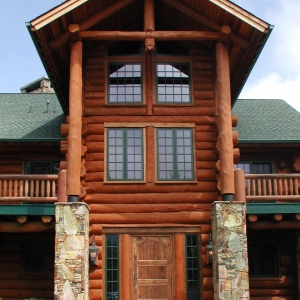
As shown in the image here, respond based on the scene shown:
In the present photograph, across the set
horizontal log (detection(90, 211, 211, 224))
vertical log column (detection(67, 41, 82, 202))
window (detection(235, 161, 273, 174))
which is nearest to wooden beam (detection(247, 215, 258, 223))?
horizontal log (detection(90, 211, 211, 224))

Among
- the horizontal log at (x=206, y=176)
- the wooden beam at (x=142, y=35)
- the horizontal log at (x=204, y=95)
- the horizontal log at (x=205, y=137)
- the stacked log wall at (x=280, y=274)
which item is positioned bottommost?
the stacked log wall at (x=280, y=274)

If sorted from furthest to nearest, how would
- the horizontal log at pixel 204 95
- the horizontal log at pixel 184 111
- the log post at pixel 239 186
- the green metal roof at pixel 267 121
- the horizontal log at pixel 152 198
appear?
the green metal roof at pixel 267 121 < the horizontal log at pixel 204 95 < the horizontal log at pixel 184 111 < the horizontal log at pixel 152 198 < the log post at pixel 239 186

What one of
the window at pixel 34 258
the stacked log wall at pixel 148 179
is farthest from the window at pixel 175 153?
the window at pixel 34 258

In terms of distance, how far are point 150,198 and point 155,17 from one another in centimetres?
643

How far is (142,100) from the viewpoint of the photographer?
1816 cm

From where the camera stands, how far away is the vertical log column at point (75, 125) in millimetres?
16062

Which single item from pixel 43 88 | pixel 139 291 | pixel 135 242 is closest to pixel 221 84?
pixel 135 242

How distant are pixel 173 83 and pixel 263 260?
7055 millimetres

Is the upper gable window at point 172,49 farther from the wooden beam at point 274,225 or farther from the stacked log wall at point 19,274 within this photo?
the stacked log wall at point 19,274

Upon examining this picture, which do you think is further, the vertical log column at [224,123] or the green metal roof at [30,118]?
the green metal roof at [30,118]

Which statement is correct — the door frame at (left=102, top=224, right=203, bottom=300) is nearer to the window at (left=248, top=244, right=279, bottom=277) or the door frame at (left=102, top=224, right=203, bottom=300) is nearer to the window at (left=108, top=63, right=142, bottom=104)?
the window at (left=248, top=244, right=279, bottom=277)

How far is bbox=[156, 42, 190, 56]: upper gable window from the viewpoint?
743 inches

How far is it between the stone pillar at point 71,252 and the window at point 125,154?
192cm

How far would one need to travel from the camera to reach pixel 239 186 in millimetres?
16391
